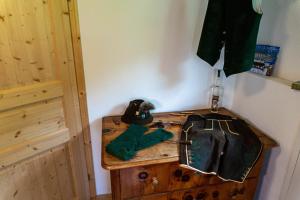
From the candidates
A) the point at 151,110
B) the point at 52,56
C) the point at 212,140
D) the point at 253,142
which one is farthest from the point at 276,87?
the point at 52,56

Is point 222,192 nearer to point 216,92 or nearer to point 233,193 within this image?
point 233,193

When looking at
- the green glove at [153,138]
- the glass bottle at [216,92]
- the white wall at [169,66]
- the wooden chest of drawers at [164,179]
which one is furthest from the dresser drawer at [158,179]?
the glass bottle at [216,92]

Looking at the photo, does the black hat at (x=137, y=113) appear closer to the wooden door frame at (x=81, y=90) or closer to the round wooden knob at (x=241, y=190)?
the wooden door frame at (x=81, y=90)

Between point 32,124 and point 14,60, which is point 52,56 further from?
point 32,124

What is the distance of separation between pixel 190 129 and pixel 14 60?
1.10m

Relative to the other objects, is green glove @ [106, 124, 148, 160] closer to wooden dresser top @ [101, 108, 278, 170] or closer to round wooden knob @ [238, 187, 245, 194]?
wooden dresser top @ [101, 108, 278, 170]

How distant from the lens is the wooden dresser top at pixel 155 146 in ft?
3.58

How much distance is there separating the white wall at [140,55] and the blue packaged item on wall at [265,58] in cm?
31

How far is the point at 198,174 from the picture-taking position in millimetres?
1244

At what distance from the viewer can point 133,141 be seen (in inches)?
48.6

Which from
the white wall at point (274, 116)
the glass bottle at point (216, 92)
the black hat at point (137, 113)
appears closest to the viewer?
the white wall at point (274, 116)

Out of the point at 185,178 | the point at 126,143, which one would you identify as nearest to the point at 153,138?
the point at 126,143

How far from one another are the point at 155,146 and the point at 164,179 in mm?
192

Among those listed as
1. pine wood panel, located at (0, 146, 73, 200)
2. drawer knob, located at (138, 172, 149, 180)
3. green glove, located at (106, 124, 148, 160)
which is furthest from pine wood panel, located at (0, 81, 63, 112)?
drawer knob, located at (138, 172, 149, 180)
